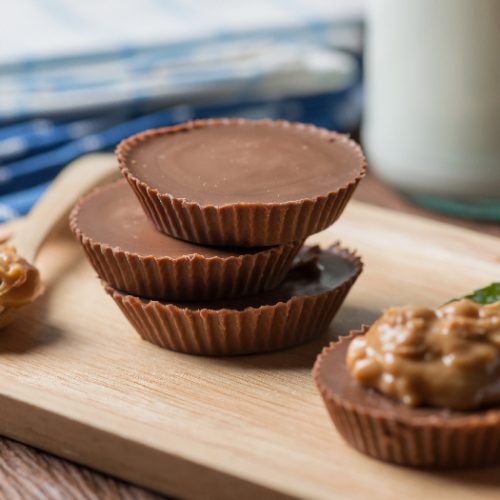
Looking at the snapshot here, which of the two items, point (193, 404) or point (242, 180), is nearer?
point (193, 404)

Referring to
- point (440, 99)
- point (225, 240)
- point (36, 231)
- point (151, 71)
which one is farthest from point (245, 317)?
point (151, 71)

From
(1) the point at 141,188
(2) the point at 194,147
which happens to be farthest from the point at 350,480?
(2) the point at 194,147

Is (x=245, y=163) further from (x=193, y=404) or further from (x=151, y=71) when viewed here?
(x=151, y=71)

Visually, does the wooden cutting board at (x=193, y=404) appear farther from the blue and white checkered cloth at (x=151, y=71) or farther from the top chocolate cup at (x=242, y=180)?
the blue and white checkered cloth at (x=151, y=71)

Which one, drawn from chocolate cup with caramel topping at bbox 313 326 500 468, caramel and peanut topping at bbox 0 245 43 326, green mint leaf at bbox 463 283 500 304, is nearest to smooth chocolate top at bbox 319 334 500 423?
chocolate cup with caramel topping at bbox 313 326 500 468

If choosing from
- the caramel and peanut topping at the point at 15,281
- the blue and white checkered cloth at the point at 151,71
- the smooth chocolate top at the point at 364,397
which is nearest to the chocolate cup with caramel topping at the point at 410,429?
the smooth chocolate top at the point at 364,397

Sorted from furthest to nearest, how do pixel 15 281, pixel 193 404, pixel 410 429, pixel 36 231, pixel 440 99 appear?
pixel 440 99 < pixel 36 231 < pixel 15 281 < pixel 193 404 < pixel 410 429

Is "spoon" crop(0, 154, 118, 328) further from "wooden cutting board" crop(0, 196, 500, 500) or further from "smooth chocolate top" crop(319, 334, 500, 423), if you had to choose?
"smooth chocolate top" crop(319, 334, 500, 423)
